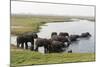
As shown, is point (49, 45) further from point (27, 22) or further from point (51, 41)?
point (27, 22)

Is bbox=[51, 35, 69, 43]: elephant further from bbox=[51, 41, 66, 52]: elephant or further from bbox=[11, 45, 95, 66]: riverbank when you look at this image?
bbox=[11, 45, 95, 66]: riverbank

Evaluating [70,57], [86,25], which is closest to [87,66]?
[70,57]

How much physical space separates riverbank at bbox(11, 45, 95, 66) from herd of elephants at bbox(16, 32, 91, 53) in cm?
6

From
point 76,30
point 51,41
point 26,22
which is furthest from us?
point 76,30

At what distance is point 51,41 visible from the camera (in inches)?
98.8

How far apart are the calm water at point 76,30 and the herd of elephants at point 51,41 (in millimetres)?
42

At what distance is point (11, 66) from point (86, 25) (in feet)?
3.46

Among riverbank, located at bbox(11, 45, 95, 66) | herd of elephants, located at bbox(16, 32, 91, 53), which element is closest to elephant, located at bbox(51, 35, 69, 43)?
herd of elephants, located at bbox(16, 32, 91, 53)

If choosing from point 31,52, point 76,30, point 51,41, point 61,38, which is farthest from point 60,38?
point 31,52


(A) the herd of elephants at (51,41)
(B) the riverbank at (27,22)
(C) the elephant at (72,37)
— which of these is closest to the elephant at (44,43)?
(A) the herd of elephants at (51,41)

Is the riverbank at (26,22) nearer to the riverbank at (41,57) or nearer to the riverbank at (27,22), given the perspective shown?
the riverbank at (27,22)

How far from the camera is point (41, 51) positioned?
2459 mm

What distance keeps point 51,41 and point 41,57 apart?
0.22 meters
